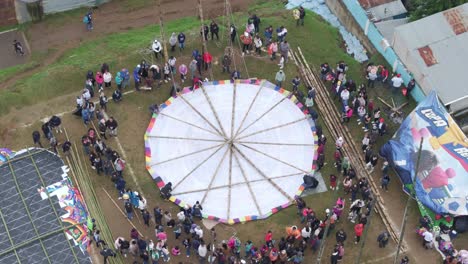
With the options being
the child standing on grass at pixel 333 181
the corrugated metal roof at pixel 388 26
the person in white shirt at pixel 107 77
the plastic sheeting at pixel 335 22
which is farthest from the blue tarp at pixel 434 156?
the person in white shirt at pixel 107 77

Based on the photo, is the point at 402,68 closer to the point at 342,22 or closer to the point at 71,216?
the point at 342,22

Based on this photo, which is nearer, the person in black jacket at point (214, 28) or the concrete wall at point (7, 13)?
the person in black jacket at point (214, 28)

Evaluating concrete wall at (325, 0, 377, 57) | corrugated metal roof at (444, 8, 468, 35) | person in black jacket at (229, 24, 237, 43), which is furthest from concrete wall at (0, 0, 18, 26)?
corrugated metal roof at (444, 8, 468, 35)

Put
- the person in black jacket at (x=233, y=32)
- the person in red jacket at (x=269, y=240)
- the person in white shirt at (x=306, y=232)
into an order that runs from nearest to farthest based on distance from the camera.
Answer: the person in red jacket at (x=269, y=240), the person in white shirt at (x=306, y=232), the person in black jacket at (x=233, y=32)

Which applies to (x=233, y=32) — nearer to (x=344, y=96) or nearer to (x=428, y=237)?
(x=344, y=96)

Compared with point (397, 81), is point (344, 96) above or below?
above

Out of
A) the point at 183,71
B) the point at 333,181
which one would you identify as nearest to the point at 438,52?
the point at 333,181

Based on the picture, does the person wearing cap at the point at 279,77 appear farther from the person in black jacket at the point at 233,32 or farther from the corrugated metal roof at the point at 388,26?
the corrugated metal roof at the point at 388,26

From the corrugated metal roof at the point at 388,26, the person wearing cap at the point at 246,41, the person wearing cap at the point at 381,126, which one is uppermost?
the person wearing cap at the point at 246,41
